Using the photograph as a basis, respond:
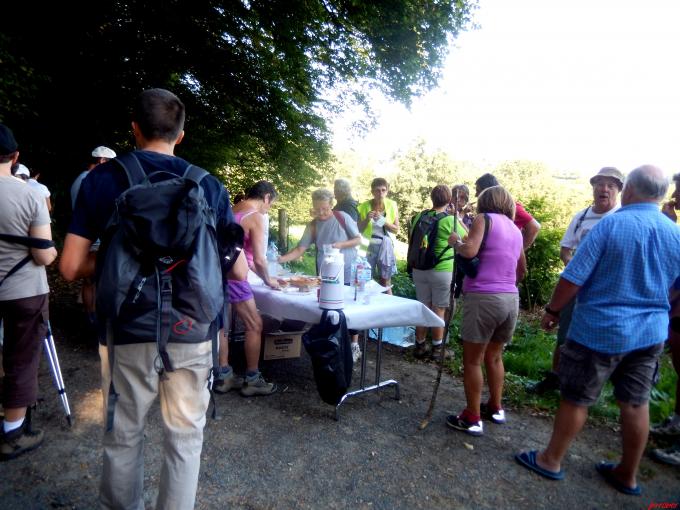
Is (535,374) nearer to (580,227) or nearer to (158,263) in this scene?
(580,227)

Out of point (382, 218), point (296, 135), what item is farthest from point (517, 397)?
point (296, 135)

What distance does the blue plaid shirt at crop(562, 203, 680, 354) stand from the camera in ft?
7.81

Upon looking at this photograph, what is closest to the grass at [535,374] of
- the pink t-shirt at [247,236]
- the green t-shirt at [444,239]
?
the green t-shirt at [444,239]

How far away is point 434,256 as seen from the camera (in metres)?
4.79

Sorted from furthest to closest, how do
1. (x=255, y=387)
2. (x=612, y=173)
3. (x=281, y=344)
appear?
1. (x=281, y=344)
2. (x=255, y=387)
3. (x=612, y=173)

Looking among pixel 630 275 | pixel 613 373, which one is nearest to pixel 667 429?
pixel 613 373

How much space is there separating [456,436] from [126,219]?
280 cm

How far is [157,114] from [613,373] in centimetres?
284

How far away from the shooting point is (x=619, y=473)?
106 inches

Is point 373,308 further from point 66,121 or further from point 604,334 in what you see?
point 66,121

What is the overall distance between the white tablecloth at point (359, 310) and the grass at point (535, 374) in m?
1.21

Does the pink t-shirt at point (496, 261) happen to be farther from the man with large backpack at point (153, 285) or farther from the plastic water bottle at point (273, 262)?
the plastic water bottle at point (273, 262)

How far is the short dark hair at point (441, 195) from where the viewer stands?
4.73 meters

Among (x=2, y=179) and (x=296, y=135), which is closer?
(x=2, y=179)
